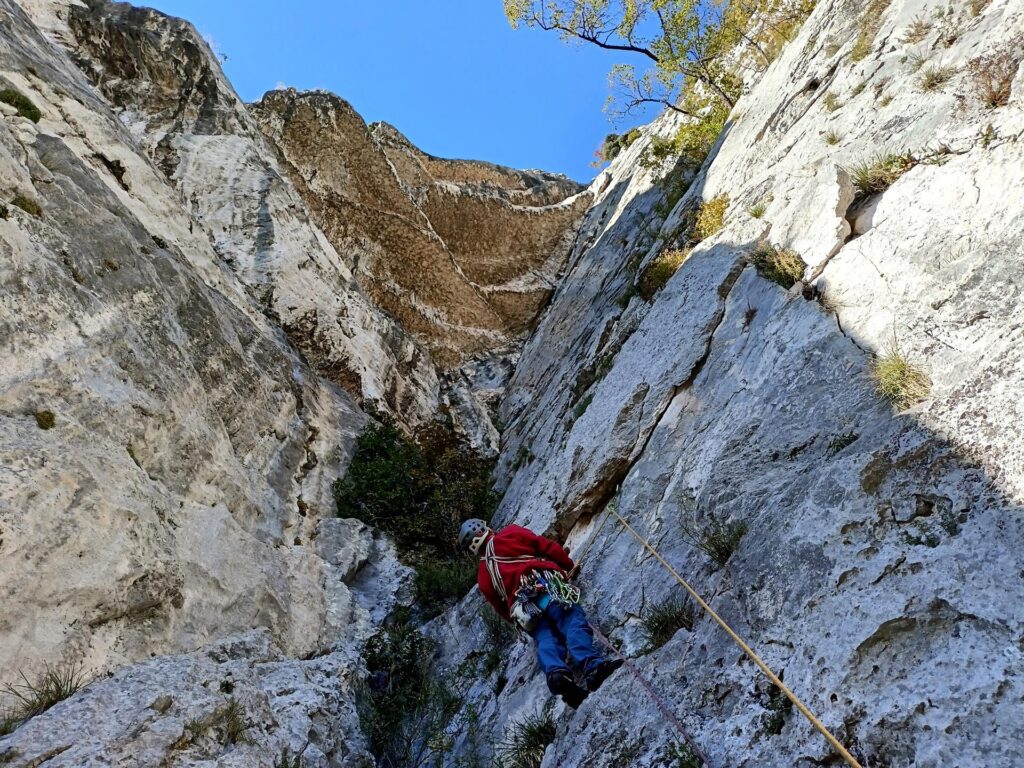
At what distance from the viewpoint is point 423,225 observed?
18.9 m

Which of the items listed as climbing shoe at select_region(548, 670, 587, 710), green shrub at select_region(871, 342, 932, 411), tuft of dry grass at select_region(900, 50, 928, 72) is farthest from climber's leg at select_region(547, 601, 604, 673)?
tuft of dry grass at select_region(900, 50, 928, 72)

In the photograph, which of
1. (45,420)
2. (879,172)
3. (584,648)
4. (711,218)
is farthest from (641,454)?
(45,420)

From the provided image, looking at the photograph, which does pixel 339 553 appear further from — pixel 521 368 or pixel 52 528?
pixel 521 368

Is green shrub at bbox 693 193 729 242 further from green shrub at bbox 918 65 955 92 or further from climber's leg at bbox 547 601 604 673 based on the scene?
climber's leg at bbox 547 601 604 673

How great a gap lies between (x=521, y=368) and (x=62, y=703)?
14228 millimetres

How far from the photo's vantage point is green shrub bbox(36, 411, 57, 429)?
531cm

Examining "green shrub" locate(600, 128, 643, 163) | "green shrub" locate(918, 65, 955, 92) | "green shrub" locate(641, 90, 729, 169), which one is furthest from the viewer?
"green shrub" locate(600, 128, 643, 163)

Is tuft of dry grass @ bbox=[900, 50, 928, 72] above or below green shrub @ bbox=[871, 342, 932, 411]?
above

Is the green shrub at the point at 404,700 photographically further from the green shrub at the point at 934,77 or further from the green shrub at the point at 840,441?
the green shrub at the point at 934,77

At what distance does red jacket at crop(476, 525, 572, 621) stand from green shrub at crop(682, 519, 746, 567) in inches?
57.6

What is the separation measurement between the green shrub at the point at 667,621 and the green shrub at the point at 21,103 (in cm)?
966

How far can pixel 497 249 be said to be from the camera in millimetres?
23000

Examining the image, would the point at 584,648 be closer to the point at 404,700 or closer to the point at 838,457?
the point at 838,457

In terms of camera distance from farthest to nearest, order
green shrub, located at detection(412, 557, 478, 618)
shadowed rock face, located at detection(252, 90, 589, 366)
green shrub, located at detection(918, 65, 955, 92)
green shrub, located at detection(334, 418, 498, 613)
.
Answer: shadowed rock face, located at detection(252, 90, 589, 366)
green shrub, located at detection(334, 418, 498, 613)
green shrub, located at detection(412, 557, 478, 618)
green shrub, located at detection(918, 65, 955, 92)
